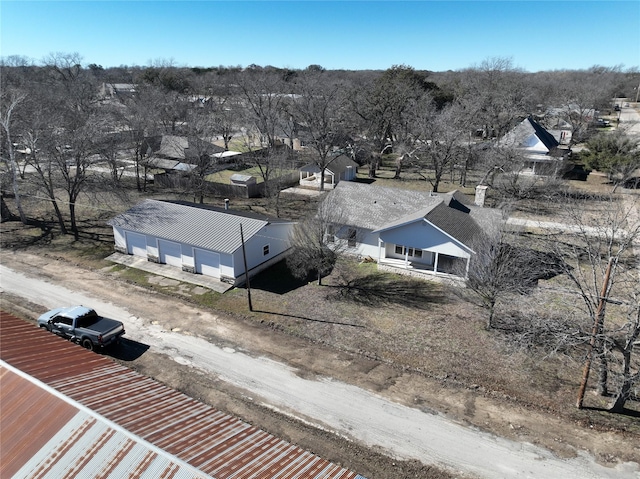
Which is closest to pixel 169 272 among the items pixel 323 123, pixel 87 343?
pixel 87 343

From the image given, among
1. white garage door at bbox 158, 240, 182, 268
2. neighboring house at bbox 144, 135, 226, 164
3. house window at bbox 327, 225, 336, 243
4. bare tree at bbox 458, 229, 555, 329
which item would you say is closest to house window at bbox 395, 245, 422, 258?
house window at bbox 327, 225, 336, 243

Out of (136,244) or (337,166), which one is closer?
(136,244)

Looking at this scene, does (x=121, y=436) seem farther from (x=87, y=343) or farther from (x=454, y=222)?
(x=454, y=222)

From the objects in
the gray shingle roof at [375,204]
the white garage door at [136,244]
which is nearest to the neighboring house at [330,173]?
the gray shingle roof at [375,204]

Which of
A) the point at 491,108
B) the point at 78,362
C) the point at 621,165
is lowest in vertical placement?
the point at 78,362

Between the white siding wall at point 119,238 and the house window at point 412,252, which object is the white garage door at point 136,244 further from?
the house window at point 412,252

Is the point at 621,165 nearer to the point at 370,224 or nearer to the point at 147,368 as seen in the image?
the point at 370,224

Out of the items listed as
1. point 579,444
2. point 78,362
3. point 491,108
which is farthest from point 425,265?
point 491,108
